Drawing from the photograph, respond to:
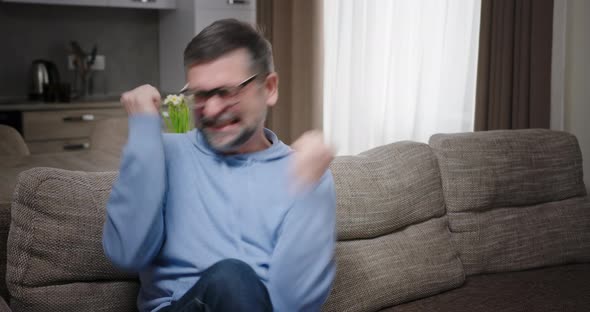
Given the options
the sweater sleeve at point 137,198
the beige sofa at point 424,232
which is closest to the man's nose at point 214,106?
the sweater sleeve at point 137,198

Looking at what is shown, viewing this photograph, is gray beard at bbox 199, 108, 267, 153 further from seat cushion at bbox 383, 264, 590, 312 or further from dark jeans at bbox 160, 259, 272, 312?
seat cushion at bbox 383, 264, 590, 312

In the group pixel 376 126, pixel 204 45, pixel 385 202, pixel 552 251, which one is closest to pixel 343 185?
pixel 385 202

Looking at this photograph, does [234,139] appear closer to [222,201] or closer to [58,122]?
[222,201]

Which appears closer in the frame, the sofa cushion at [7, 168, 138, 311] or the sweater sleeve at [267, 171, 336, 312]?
the sweater sleeve at [267, 171, 336, 312]

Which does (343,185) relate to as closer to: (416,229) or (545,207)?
(416,229)

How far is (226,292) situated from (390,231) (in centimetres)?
88

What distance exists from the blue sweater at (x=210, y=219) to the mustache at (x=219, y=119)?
0.29 ft

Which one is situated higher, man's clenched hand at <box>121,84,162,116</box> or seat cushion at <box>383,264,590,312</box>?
man's clenched hand at <box>121,84,162,116</box>

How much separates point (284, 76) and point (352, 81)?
0.60 metres

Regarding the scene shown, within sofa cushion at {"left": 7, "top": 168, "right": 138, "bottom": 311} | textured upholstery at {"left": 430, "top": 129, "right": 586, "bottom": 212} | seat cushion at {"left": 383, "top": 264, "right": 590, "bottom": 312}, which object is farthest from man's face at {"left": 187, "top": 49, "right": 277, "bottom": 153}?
textured upholstery at {"left": 430, "top": 129, "right": 586, "bottom": 212}

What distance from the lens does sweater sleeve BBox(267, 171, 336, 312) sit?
4.47 feet

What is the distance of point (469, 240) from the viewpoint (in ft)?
7.29

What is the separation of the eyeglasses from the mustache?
29mm

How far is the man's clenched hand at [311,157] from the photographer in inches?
49.5
